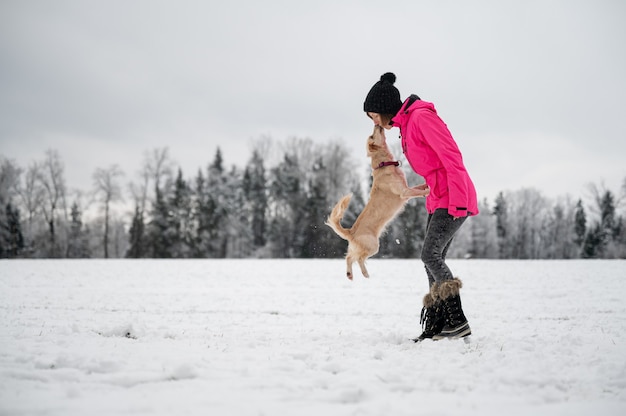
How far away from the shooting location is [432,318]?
13.8 feet

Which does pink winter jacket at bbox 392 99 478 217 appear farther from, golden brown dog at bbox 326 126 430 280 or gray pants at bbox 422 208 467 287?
golden brown dog at bbox 326 126 430 280

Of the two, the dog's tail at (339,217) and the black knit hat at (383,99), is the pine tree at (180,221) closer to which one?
the dog's tail at (339,217)

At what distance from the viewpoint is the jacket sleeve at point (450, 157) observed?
12.8 feet

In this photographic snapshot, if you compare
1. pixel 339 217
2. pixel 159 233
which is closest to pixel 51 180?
pixel 159 233

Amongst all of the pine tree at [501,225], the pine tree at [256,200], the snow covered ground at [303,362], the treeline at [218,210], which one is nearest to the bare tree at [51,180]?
the treeline at [218,210]

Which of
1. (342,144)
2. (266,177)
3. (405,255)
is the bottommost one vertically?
(405,255)

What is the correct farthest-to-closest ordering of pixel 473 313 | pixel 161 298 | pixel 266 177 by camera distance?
pixel 266 177
pixel 161 298
pixel 473 313

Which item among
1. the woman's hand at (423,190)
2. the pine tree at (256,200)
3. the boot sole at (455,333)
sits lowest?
the boot sole at (455,333)

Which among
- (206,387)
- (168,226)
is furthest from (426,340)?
(168,226)

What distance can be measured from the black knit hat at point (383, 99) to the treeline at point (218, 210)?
29.7 metres

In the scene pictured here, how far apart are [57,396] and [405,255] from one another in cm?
3512

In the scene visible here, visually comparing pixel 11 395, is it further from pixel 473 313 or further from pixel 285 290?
pixel 285 290

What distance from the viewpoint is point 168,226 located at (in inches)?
1599

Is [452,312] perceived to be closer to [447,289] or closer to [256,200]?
[447,289]
